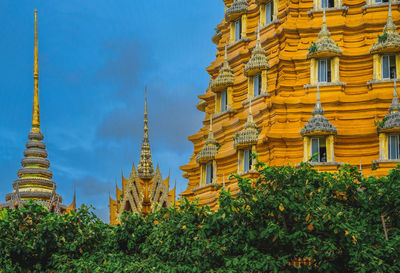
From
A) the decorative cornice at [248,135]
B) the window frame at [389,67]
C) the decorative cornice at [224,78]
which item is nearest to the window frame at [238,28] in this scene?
the decorative cornice at [224,78]

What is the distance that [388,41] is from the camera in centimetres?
2945

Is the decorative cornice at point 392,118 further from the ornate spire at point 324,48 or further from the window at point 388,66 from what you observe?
the ornate spire at point 324,48

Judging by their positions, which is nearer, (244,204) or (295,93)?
(244,204)

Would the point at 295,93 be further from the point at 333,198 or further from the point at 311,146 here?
the point at 333,198

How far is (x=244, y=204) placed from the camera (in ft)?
64.4

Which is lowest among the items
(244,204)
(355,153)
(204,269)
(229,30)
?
(204,269)

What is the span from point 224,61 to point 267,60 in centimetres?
352

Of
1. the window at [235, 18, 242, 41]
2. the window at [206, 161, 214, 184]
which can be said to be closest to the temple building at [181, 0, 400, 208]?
the window at [206, 161, 214, 184]

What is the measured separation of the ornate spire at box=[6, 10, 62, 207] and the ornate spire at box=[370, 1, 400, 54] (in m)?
21.1

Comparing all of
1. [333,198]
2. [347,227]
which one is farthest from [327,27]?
[347,227]

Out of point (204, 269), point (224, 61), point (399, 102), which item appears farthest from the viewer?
point (224, 61)

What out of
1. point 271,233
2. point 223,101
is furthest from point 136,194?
point 271,233

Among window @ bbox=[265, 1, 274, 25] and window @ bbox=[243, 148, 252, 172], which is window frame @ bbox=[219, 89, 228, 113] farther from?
window @ bbox=[243, 148, 252, 172]

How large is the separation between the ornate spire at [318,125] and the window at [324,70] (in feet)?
6.38
